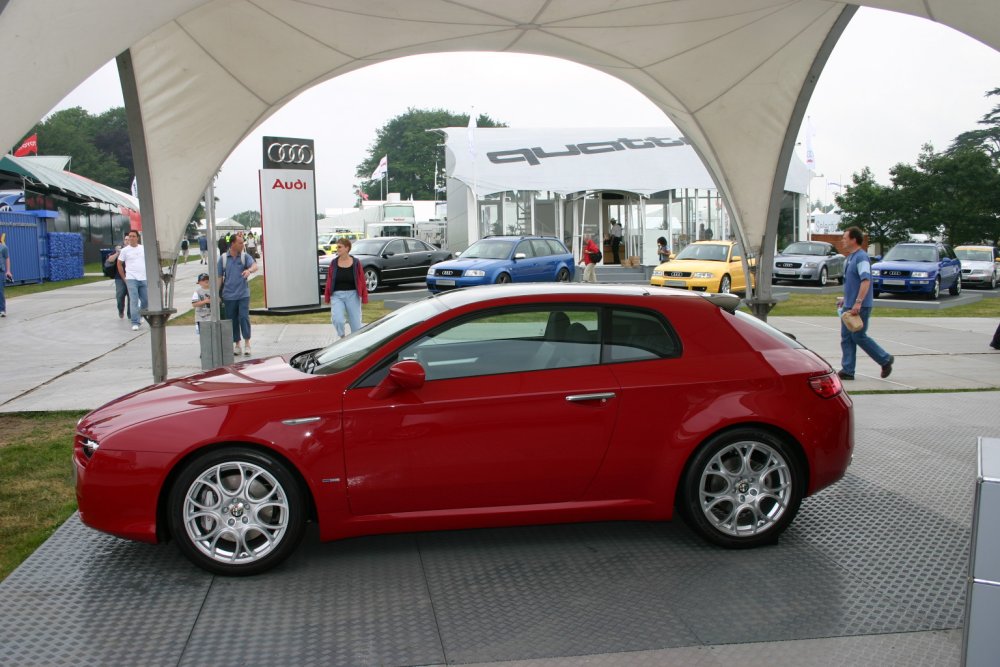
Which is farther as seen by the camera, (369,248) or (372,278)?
(369,248)

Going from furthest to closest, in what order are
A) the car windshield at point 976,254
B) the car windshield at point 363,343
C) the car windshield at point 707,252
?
the car windshield at point 976,254 < the car windshield at point 707,252 < the car windshield at point 363,343

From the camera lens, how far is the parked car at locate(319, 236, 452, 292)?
1017 inches

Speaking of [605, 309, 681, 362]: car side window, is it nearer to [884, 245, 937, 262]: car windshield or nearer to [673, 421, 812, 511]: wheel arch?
[673, 421, 812, 511]: wheel arch

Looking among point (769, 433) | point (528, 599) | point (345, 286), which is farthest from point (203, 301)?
point (769, 433)

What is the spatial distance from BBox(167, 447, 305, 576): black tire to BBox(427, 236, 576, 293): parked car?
679 inches

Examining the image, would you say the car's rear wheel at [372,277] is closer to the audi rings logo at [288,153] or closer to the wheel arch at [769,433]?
the audi rings logo at [288,153]

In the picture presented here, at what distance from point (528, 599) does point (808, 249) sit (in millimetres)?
27505

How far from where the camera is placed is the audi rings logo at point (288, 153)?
62.9ft

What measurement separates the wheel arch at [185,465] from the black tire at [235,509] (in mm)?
22

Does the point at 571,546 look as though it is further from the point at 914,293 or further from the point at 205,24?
the point at 914,293

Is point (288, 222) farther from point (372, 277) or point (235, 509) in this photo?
point (235, 509)

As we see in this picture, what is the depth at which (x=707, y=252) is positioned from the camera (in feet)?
81.6

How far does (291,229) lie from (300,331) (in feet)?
13.5

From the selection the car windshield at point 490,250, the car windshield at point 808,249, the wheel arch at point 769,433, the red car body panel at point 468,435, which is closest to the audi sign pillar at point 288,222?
the car windshield at point 490,250
